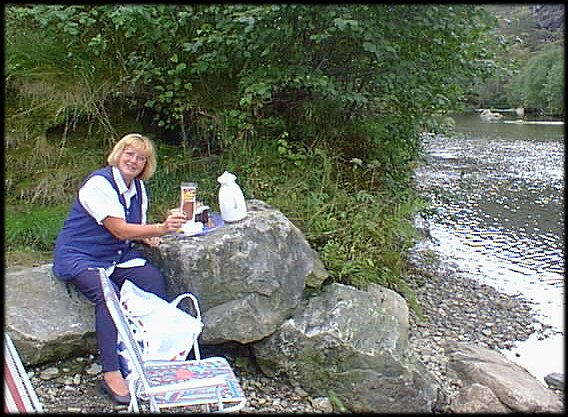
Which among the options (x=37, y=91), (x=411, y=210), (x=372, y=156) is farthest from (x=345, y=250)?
(x=37, y=91)

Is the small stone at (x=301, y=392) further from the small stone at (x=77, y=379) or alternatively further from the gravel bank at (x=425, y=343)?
the small stone at (x=77, y=379)

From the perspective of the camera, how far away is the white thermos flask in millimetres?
4090

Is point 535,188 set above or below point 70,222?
below

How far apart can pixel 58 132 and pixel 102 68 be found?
0.75m

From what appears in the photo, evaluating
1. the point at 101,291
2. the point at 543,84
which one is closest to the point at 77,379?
the point at 101,291

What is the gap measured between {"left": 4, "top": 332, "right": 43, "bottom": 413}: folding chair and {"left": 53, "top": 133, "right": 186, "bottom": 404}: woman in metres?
0.59

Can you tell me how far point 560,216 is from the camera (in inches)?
418

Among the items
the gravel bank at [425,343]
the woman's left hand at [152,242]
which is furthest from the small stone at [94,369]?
the woman's left hand at [152,242]

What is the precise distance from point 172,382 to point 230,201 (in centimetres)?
137

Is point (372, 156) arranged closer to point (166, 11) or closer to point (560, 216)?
point (166, 11)

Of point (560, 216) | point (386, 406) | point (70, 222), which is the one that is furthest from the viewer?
point (560, 216)

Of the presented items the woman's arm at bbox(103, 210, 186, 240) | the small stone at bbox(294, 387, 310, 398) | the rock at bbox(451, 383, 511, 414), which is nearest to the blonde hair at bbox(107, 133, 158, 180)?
the woman's arm at bbox(103, 210, 186, 240)

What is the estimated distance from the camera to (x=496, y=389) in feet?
13.7

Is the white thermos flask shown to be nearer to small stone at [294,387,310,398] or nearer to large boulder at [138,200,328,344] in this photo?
large boulder at [138,200,328,344]
